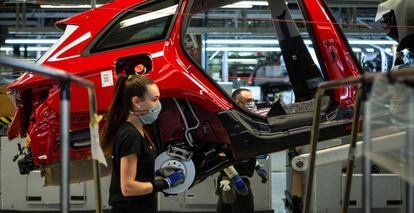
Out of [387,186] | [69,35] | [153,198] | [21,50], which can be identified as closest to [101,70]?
[69,35]

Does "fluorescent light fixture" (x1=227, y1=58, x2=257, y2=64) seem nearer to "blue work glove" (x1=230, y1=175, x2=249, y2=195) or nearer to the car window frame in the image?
"blue work glove" (x1=230, y1=175, x2=249, y2=195)

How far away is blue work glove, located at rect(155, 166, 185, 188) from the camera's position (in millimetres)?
3367

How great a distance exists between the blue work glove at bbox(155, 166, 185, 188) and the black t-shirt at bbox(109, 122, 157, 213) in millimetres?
378

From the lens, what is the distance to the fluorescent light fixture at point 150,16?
3.75 meters

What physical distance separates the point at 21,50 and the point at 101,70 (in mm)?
10581

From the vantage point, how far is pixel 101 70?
3564mm

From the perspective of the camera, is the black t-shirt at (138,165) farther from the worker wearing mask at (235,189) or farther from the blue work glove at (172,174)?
the worker wearing mask at (235,189)

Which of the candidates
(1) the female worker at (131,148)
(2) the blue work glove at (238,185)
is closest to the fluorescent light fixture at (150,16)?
(1) the female worker at (131,148)

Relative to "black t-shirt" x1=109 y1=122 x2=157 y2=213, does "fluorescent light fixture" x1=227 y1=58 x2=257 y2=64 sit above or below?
above

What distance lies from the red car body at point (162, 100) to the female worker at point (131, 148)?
1.91 ft

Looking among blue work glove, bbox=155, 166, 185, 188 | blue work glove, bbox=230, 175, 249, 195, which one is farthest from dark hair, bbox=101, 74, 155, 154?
blue work glove, bbox=230, 175, 249, 195

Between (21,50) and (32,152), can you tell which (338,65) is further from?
(21,50)

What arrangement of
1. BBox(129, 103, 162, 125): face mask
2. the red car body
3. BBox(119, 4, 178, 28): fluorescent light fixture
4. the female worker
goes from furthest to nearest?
BBox(119, 4, 178, 28): fluorescent light fixture < the red car body < BBox(129, 103, 162, 125): face mask < the female worker

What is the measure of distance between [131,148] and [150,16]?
4.29 feet
